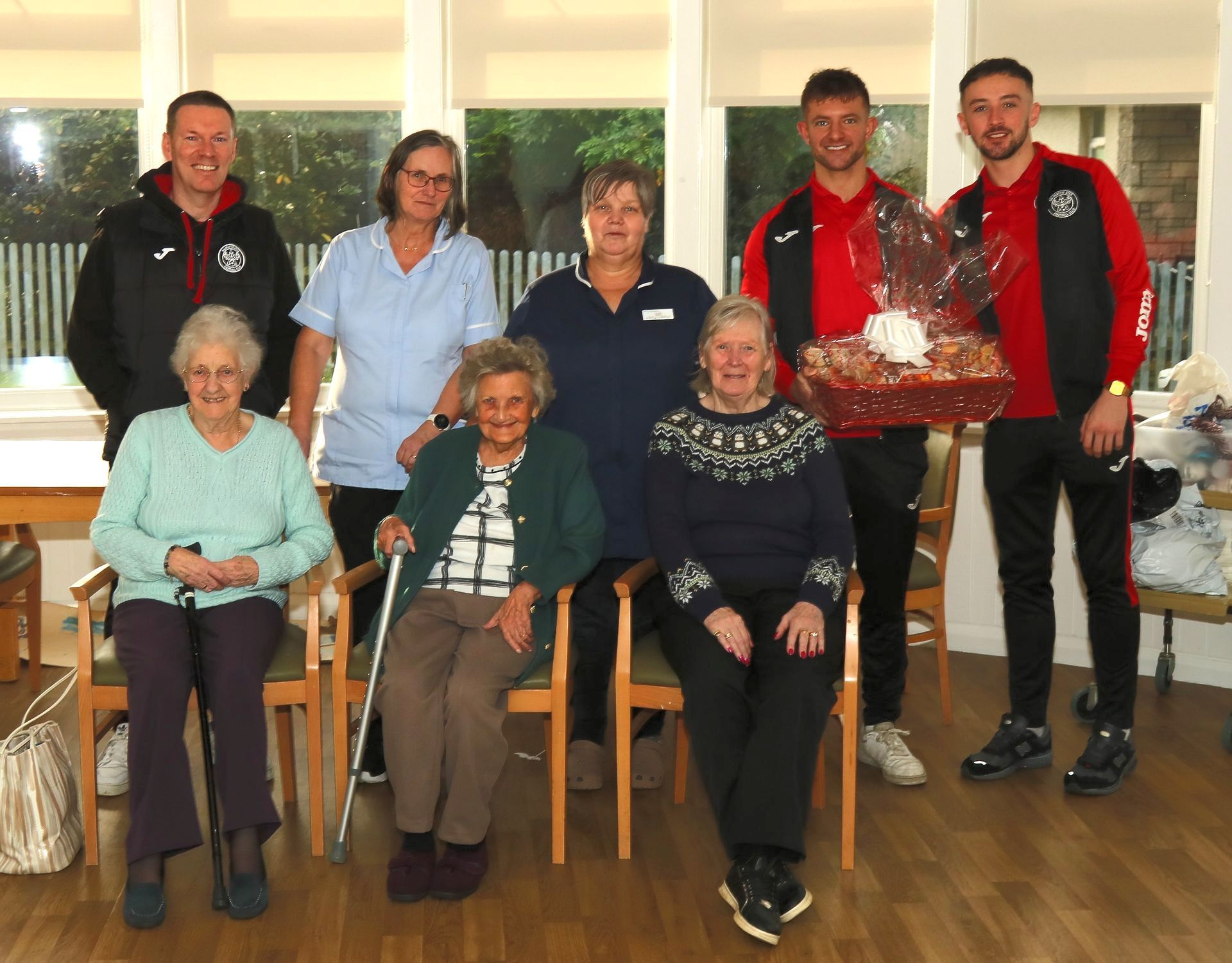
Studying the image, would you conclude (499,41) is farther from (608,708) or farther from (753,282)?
(608,708)

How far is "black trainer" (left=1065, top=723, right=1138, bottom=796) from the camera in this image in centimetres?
352

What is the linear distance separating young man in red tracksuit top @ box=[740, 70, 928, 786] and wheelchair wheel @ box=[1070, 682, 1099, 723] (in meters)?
0.82

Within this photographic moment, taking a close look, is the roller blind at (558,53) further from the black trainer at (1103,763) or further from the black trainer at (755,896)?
the black trainer at (755,896)

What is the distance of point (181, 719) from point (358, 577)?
523 mm

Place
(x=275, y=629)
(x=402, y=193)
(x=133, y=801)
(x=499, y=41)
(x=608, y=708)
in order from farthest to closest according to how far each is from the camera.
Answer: (x=499, y=41) < (x=608, y=708) < (x=402, y=193) < (x=275, y=629) < (x=133, y=801)

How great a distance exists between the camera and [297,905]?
2896 millimetres

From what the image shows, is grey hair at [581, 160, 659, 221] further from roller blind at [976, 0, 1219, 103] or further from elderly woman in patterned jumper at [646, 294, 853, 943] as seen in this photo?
roller blind at [976, 0, 1219, 103]

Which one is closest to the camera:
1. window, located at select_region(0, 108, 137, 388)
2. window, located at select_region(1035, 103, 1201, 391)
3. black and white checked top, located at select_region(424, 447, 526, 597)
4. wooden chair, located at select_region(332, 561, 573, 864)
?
wooden chair, located at select_region(332, 561, 573, 864)

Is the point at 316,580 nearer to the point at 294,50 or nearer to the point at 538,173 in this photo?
the point at 538,173

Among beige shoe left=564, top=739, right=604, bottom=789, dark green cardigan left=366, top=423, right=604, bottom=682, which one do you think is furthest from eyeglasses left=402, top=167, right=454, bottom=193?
beige shoe left=564, top=739, right=604, bottom=789

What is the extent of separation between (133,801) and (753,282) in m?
2.01

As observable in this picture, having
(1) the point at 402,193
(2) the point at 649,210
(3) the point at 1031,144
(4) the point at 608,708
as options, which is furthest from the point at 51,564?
(3) the point at 1031,144

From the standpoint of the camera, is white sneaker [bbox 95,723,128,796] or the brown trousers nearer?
the brown trousers

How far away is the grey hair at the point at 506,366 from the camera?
3.13 meters
